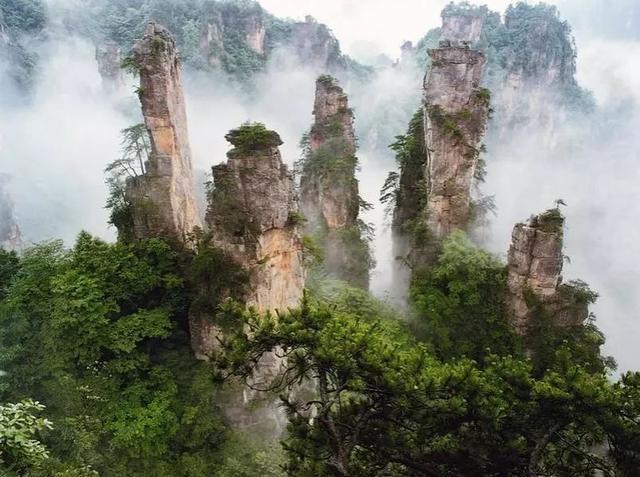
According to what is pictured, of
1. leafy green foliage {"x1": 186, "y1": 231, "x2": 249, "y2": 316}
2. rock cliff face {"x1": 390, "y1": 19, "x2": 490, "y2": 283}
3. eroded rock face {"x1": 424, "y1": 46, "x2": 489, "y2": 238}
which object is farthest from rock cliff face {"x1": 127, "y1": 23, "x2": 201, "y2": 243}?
eroded rock face {"x1": 424, "y1": 46, "x2": 489, "y2": 238}

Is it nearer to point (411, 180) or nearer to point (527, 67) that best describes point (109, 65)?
point (411, 180)

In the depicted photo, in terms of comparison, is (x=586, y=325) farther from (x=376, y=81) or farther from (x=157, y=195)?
(x=376, y=81)

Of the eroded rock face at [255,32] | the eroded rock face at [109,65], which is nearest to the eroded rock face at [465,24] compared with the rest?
the eroded rock face at [255,32]

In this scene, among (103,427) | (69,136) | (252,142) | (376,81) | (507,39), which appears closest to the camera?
(103,427)

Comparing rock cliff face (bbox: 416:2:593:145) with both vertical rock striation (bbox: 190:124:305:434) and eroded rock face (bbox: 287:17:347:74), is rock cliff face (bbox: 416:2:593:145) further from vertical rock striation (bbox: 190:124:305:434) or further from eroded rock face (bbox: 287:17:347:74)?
vertical rock striation (bbox: 190:124:305:434)

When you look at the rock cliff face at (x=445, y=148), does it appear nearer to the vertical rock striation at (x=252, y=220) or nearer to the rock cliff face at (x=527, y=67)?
the vertical rock striation at (x=252, y=220)

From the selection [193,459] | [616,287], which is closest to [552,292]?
[193,459]

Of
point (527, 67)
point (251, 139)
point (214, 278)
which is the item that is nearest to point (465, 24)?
point (527, 67)
